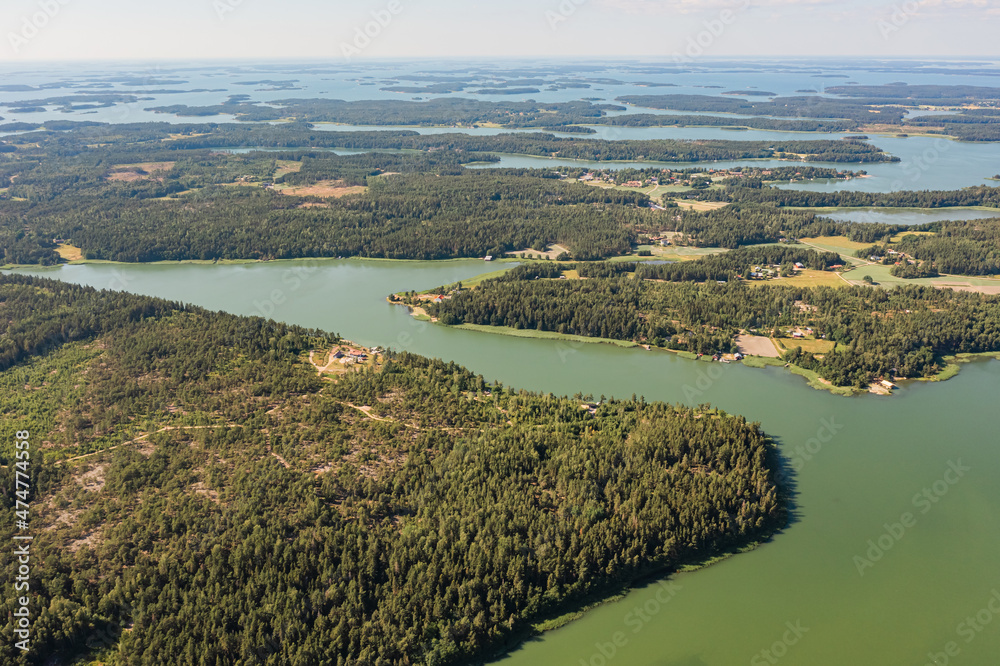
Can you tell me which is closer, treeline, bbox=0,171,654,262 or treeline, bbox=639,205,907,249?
treeline, bbox=0,171,654,262

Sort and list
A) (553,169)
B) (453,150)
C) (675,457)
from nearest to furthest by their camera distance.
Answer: (675,457) → (553,169) → (453,150)

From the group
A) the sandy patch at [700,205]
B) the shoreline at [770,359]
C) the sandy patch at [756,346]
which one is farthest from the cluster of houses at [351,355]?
the sandy patch at [700,205]

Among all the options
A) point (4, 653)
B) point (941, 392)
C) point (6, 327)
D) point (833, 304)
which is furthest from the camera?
point (833, 304)

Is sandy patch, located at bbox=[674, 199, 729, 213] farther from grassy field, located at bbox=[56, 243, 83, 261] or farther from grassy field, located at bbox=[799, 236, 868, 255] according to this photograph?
grassy field, located at bbox=[56, 243, 83, 261]

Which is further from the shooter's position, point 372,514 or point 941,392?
point 941,392

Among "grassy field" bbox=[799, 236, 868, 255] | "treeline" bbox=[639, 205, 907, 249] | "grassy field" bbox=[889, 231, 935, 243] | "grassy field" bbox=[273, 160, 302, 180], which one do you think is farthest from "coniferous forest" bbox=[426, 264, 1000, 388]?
"grassy field" bbox=[273, 160, 302, 180]

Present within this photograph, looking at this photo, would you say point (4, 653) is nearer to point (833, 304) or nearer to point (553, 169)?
point (833, 304)

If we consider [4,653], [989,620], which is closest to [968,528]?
[989,620]
